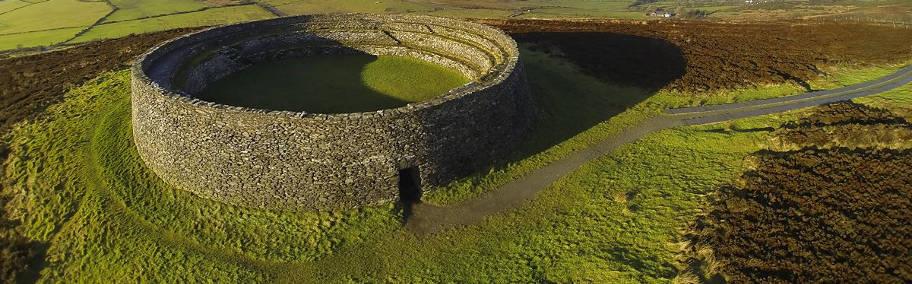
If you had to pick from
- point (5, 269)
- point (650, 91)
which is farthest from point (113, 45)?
point (650, 91)

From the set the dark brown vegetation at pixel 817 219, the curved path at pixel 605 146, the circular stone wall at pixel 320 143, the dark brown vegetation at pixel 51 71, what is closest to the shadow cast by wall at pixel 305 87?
the circular stone wall at pixel 320 143

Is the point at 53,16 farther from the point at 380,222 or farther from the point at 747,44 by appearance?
the point at 747,44

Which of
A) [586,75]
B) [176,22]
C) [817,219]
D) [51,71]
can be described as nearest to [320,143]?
[817,219]

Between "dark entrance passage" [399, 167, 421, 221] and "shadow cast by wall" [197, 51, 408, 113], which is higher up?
"shadow cast by wall" [197, 51, 408, 113]

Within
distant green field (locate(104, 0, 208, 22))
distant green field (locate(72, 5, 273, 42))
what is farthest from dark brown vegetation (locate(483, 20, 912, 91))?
distant green field (locate(104, 0, 208, 22))

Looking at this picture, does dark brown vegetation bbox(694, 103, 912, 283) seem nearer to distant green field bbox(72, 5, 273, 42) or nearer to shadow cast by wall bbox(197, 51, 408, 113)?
shadow cast by wall bbox(197, 51, 408, 113)
